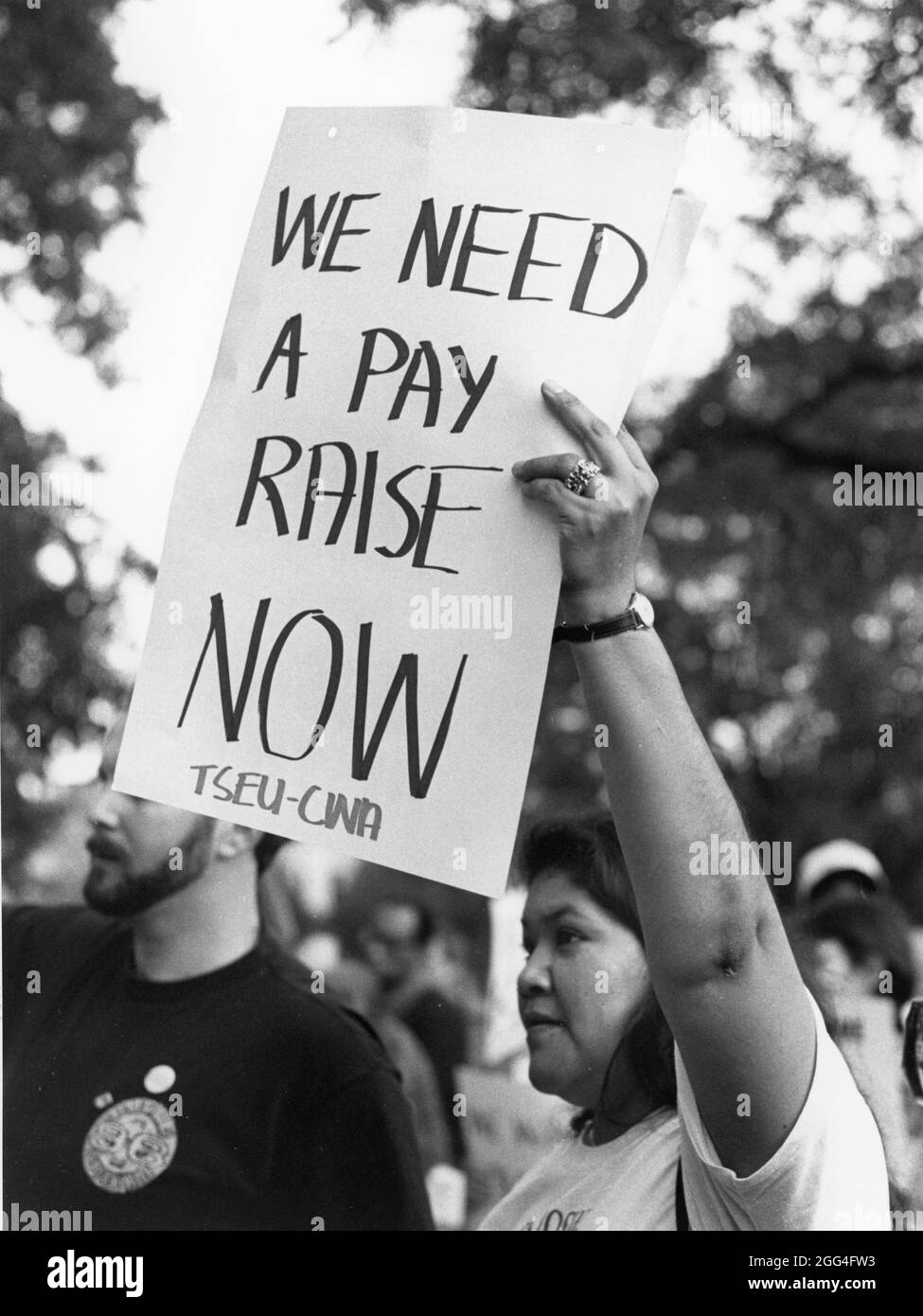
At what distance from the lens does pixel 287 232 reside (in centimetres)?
157

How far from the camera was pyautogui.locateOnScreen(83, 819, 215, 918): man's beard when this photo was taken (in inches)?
76.0

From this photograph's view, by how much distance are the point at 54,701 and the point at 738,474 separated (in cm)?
178

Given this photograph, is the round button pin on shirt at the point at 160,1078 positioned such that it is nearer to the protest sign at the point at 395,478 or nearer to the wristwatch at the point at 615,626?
the protest sign at the point at 395,478

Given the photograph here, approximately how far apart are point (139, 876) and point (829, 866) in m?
1.27

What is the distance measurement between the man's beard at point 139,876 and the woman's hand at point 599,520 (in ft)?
2.48

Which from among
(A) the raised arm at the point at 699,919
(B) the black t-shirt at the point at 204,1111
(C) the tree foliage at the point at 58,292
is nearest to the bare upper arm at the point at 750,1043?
(A) the raised arm at the point at 699,919
